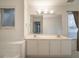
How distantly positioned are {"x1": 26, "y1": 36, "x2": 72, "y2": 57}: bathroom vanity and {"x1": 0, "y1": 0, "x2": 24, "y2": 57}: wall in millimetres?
465

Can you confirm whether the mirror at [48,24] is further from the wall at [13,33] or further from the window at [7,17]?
the window at [7,17]

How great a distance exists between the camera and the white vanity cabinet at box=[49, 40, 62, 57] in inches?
178

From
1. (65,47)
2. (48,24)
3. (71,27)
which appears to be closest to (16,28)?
(48,24)

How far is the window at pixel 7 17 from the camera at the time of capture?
428 cm

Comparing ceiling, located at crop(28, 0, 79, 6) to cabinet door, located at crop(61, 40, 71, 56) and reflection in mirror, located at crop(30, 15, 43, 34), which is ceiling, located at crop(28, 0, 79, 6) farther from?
cabinet door, located at crop(61, 40, 71, 56)

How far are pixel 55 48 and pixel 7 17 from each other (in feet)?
6.53

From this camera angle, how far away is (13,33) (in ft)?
13.9

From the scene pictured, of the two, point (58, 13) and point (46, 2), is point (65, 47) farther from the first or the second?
point (46, 2)

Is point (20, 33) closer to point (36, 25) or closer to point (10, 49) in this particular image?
point (10, 49)

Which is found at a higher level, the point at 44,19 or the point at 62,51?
the point at 44,19

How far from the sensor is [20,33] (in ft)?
14.0

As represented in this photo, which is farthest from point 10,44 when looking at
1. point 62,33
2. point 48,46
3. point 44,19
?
point 62,33

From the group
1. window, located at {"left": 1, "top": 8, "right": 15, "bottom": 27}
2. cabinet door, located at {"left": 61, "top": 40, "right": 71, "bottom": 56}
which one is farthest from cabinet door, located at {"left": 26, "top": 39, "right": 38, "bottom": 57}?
cabinet door, located at {"left": 61, "top": 40, "right": 71, "bottom": 56}

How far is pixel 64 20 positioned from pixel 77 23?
0.51 m
